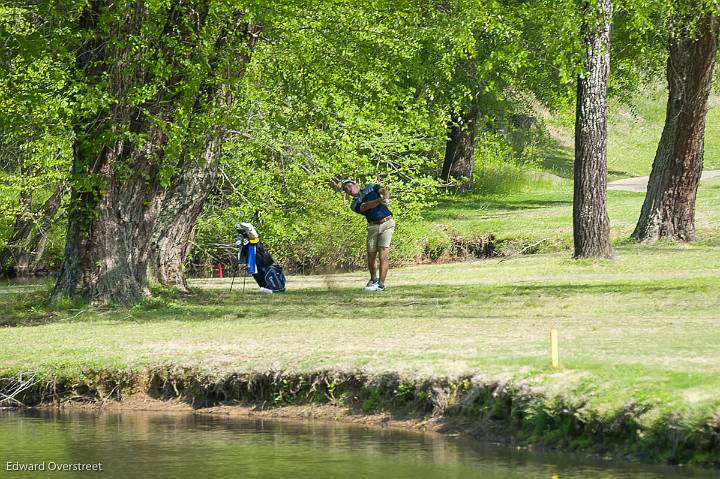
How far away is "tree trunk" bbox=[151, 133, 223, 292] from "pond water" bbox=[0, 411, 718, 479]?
9174mm

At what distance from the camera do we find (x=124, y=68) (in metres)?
17.8

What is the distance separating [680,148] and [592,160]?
438cm

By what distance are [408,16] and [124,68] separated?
4917 millimetres

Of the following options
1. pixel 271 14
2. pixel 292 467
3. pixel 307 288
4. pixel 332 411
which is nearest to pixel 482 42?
pixel 307 288

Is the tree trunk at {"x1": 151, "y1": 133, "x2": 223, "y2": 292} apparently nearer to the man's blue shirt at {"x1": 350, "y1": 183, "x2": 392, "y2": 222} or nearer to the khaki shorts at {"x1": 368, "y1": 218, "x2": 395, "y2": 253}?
the man's blue shirt at {"x1": 350, "y1": 183, "x2": 392, "y2": 222}

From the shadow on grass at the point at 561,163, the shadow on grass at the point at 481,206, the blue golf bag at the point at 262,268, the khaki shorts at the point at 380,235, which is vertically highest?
the shadow on grass at the point at 561,163

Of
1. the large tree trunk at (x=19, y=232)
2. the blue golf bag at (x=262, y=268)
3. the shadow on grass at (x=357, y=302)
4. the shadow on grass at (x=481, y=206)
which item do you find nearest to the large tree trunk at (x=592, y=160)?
the shadow on grass at (x=357, y=302)

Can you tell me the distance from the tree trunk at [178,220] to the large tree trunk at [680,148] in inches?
421

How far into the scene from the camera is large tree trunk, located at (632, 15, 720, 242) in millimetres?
26688

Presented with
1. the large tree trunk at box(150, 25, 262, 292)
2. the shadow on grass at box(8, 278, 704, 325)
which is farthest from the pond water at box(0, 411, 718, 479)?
the large tree trunk at box(150, 25, 262, 292)

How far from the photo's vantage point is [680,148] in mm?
27500

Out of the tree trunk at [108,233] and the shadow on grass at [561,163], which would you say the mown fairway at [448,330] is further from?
the shadow on grass at [561,163]

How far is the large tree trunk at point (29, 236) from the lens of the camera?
28500mm

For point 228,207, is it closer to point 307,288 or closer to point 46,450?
point 307,288
